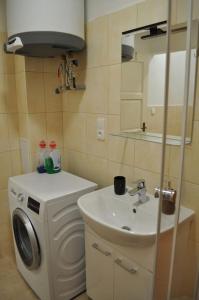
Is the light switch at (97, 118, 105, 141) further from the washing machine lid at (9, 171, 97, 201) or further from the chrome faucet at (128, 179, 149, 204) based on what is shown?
the chrome faucet at (128, 179, 149, 204)

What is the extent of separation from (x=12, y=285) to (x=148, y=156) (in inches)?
57.9

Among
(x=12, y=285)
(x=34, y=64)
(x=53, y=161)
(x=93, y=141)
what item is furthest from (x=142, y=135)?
(x=12, y=285)

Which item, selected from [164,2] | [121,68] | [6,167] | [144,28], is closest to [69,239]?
[6,167]

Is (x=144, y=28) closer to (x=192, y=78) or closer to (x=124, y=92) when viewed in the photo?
(x=124, y=92)

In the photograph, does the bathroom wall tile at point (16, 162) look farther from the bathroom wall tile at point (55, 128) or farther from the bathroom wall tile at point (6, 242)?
the bathroom wall tile at point (6, 242)

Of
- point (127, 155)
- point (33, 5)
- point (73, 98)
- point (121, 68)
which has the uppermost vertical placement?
point (33, 5)

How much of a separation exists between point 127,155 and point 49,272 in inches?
35.5

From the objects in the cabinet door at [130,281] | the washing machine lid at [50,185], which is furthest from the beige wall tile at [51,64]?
the cabinet door at [130,281]

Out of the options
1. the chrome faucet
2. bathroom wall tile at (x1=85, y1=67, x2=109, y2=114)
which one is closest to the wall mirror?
bathroom wall tile at (x1=85, y1=67, x2=109, y2=114)

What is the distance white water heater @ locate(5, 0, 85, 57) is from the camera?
4.39ft

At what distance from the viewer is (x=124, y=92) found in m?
1.48

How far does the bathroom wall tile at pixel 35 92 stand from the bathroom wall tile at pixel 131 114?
0.73m

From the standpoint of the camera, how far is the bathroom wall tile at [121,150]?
151cm

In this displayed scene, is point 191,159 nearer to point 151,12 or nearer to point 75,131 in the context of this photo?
point 151,12
